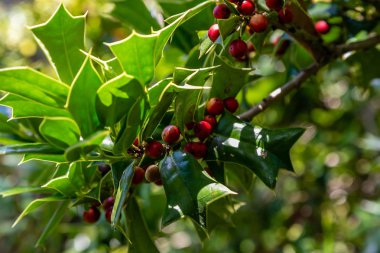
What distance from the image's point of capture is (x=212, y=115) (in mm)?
1137

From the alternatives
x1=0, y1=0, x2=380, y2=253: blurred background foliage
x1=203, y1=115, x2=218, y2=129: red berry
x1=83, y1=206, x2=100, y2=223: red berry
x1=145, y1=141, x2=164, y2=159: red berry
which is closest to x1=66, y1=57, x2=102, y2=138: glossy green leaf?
x1=145, y1=141, x2=164, y2=159: red berry

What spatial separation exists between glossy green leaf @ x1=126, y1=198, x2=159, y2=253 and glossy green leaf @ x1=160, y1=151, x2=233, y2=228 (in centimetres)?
29

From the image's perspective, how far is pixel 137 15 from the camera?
5.08ft

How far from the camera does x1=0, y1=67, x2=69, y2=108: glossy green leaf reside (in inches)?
35.9

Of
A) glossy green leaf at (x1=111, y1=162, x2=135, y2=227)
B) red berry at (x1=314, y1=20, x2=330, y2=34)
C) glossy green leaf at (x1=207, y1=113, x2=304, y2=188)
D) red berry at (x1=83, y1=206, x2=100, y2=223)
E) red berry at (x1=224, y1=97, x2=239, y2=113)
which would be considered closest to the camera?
glossy green leaf at (x1=111, y1=162, x2=135, y2=227)

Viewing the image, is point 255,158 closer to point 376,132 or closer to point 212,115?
point 212,115

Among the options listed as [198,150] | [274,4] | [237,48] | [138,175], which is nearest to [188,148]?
[198,150]

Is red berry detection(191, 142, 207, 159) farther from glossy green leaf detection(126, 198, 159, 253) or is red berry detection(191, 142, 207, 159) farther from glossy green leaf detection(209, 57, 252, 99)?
glossy green leaf detection(126, 198, 159, 253)

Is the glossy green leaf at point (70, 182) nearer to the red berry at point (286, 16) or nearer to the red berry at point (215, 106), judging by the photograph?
the red berry at point (215, 106)

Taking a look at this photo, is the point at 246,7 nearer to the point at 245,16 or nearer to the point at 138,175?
the point at 245,16

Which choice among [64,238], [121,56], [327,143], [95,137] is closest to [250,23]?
[121,56]

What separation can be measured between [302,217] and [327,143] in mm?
384

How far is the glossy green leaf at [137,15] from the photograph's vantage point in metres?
1.54

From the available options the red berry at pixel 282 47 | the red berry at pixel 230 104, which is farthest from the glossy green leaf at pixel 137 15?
the red berry at pixel 230 104
